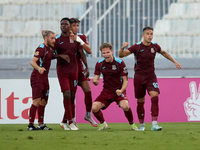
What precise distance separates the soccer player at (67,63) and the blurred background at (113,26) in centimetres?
319

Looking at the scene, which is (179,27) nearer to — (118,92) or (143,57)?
(143,57)

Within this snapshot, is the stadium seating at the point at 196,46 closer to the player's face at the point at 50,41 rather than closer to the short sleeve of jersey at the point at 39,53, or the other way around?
the player's face at the point at 50,41

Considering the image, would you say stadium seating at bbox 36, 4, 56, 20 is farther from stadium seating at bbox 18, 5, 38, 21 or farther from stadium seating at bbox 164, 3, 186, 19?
stadium seating at bbox 164, 3, 186, 19

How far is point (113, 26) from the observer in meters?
9.05

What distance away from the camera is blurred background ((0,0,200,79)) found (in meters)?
8.99

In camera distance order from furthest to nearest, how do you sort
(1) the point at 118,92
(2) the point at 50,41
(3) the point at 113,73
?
(2) the point at 50,41 < (3) the point at 113,73 < (1) the point at 118,92

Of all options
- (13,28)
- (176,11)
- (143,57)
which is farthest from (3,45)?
(143,57)

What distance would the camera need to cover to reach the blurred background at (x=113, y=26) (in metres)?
8.99

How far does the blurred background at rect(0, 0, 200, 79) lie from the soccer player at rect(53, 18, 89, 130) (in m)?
3.19

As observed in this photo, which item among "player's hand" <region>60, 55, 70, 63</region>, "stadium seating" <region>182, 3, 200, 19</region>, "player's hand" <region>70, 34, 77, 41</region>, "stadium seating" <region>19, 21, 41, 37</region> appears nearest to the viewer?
"player's hand" <region>60, 55, 70, 63</region>

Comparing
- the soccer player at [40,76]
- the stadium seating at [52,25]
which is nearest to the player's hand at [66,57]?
the soccer player at [40,76]

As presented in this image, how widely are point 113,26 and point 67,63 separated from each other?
11.6ft

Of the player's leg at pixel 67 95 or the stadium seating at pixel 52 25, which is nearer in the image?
the player's leg at pixel 67 95

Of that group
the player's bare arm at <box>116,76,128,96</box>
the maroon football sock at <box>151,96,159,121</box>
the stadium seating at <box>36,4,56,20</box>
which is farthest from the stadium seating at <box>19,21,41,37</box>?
the maroon football sock at <box>151,96,159,121</box>
